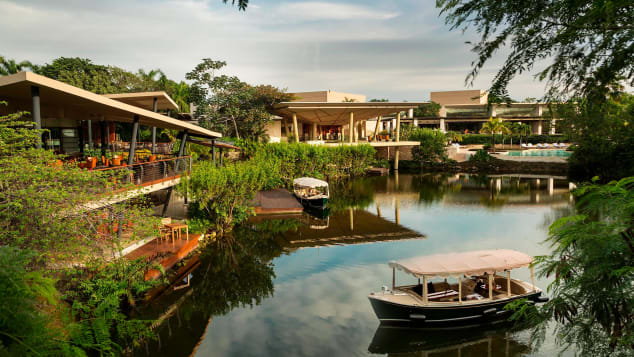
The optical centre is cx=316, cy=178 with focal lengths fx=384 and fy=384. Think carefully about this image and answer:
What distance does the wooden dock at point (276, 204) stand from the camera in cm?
2430

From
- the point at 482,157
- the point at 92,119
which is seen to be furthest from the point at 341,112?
the point at 92,119

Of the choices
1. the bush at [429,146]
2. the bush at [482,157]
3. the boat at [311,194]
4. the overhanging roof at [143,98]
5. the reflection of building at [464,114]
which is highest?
the reflection of building at [464,114]

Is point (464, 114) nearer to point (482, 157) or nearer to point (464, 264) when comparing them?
point (482, 157)

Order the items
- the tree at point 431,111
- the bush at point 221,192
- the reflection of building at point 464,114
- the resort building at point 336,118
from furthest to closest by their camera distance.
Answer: the tree at point 431,111
the reflection of building at point 464,114
the resort building at point 336,118
the bush at point 221,192

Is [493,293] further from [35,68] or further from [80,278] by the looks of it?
[35,68]

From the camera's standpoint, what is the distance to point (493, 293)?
11.4 metres

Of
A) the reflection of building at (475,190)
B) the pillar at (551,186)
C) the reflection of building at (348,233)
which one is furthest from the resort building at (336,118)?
the reflection of building at (348,233)

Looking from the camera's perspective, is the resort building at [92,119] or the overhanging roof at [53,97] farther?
the resort building at [92,119]

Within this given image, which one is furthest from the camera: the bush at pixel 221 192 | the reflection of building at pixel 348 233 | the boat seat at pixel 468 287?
the reflection of building at pixel 348 233

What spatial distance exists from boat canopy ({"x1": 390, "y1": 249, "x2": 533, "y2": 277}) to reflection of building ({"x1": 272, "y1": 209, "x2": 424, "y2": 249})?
24.3 ft

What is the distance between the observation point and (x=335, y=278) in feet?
46.8

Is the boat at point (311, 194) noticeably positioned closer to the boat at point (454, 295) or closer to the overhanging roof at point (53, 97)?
the overhanging roof at point (53, 97)

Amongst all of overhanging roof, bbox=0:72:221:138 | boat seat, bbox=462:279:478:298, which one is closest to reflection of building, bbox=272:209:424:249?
boat seat, bbox=462:279:478:298

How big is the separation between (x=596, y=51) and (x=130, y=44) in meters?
32.6
